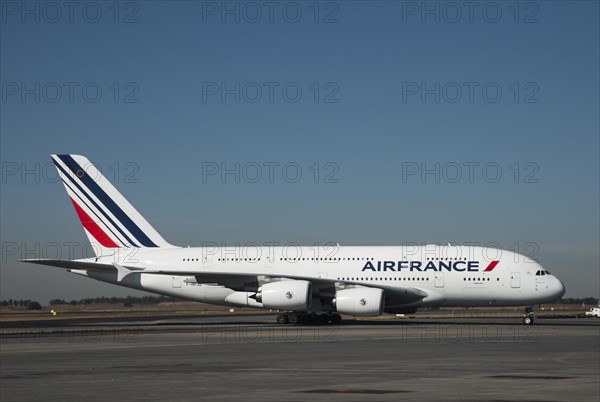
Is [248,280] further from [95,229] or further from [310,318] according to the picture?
[95,229]

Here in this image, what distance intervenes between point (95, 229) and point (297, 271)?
13.6m

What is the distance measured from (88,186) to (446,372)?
41.7 meters

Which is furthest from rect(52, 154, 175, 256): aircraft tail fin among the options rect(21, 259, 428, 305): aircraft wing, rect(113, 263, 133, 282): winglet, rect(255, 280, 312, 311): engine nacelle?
rect(255, 280, 312, 311): engine nacelle

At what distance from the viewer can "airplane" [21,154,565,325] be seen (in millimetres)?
50750

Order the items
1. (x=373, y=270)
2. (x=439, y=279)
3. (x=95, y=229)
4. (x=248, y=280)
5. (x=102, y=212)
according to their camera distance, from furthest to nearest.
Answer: (x=102, y=212)
(x=95, y=229)
(x=373, y=270)
(x=248, y=280)
(x=439, y=279)

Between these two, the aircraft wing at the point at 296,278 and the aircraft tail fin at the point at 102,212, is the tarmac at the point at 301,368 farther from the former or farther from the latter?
the aircraft tail fin at the point at 102,212

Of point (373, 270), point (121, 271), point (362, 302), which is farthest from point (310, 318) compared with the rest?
point (121, 271)

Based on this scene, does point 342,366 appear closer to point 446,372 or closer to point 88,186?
point 446,372

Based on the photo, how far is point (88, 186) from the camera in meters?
58.5

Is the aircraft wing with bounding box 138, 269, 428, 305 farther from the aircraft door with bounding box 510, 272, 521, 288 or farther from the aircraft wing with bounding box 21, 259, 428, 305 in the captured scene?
the aircraft door with bounding box 510, 272, 521, 288

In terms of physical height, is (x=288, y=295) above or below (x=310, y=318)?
above

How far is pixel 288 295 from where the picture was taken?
163 ft

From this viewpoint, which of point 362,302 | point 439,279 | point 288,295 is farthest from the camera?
point 439,279

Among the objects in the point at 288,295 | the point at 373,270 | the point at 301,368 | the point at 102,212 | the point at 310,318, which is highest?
the point at 102,212
